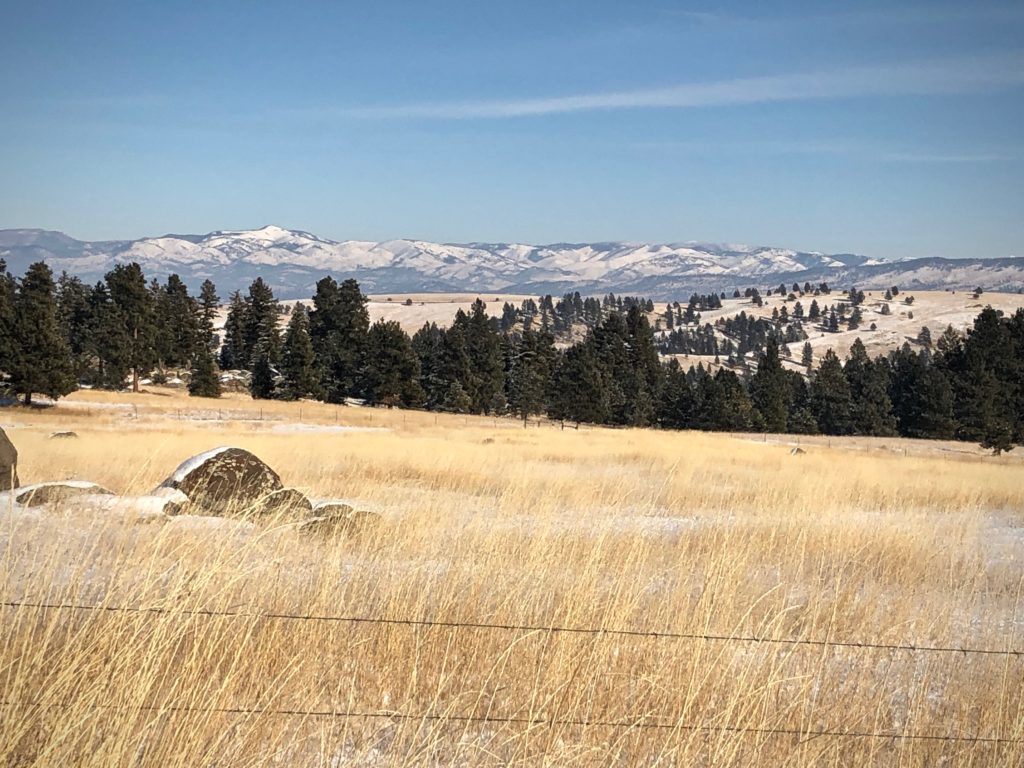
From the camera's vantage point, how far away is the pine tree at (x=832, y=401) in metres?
86.6

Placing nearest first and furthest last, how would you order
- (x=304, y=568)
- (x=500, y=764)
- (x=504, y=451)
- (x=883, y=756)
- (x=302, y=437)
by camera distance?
(x=500, y=764), (x=883, y=756), (x=304, y=568), (x=504, y=451), (x=302, y=437)

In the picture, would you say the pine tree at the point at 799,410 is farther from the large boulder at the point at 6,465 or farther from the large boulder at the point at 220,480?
the large boulder at the point at 6,465

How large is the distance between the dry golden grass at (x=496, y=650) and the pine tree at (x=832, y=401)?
80.7 meters

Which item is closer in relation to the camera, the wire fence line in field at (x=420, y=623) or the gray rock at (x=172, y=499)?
the wire fence line in field at (x=420, y=623)

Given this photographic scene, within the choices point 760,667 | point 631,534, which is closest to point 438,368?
point 631,534

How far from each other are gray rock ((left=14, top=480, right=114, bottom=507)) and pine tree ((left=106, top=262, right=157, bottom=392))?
6417 centimetres

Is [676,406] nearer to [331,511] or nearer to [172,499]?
[331,511]

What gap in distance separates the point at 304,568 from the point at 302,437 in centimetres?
2143

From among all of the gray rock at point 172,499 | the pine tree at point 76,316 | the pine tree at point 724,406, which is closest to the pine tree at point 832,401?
the pine tree at point 724,406

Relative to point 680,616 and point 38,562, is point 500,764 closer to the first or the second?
point 680,616

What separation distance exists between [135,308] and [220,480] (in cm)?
6768

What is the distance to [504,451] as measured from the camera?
25.9 metres

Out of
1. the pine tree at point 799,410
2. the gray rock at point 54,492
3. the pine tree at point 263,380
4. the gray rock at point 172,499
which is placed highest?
the gray rock at point 54,492

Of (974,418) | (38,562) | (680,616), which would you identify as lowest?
(974,418)
